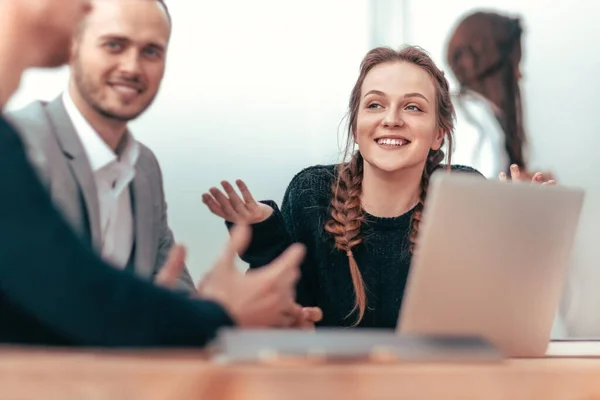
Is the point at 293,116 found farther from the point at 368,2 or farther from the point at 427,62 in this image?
the point at 368,2

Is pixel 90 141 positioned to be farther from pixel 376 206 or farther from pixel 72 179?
pixel 376 206

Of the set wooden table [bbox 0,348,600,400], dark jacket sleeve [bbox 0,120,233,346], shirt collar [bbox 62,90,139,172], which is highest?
shirt collar [bbox 62,90,139,172]

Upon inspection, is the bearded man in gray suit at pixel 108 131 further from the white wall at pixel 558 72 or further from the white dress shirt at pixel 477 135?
the white wall at pixel 558 72

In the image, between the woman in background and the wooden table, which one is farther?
the woman in background

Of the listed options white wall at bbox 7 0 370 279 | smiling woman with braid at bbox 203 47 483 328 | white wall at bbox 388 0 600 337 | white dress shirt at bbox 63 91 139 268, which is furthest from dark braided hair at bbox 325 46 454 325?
white wall at bbox 388 0 600 337

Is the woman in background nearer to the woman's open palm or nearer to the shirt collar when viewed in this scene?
the woman's open palm

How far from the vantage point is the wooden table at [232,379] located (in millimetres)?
838

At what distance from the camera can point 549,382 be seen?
0.98 m

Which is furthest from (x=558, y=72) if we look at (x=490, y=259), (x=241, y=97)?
(x=490, y=259)

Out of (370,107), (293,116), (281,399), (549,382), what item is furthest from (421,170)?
(281,399)

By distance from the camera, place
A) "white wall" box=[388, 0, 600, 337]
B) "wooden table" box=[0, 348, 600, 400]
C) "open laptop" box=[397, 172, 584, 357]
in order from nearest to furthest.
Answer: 1. "wooden table" box=[0, 348, 600, 400]
2. "open laptop" box=[397, 172, 584, 357]
3. "white wall" box=[388, 0, 600, 337]

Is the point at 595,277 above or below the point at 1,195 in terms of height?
below

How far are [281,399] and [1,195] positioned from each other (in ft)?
1.22

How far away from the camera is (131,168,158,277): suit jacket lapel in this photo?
140 centimetres
